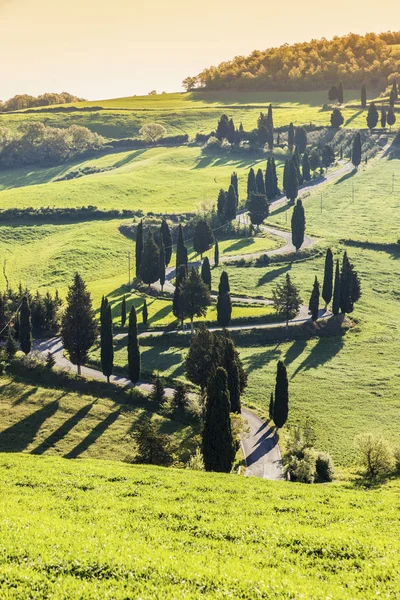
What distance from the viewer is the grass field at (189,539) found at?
23.3 m

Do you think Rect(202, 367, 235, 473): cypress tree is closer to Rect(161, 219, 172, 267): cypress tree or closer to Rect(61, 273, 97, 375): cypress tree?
Rect(61, 273, 97, 375): cypress tree

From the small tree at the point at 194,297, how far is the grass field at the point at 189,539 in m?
64.1

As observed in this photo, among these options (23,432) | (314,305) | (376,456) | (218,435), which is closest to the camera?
(376,456)

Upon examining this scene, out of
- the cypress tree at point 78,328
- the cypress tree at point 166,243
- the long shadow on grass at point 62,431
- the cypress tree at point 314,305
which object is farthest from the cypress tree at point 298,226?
the long shadow on grass at point 62,431

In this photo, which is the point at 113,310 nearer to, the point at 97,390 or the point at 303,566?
the point at 97,390

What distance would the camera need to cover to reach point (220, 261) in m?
153

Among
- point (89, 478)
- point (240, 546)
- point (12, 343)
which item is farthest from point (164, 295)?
point (240, 546)

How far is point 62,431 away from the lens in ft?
217

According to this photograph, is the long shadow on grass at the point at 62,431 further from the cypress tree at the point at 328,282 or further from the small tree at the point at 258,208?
the small tree at the point at 258,208

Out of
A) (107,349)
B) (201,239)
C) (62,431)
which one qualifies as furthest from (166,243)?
(62,431)

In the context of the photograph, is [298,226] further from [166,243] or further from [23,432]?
[23,432]

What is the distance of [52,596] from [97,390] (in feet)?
198

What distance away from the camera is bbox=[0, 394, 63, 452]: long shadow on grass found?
61594 millimetres

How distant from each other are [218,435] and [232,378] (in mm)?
19343
